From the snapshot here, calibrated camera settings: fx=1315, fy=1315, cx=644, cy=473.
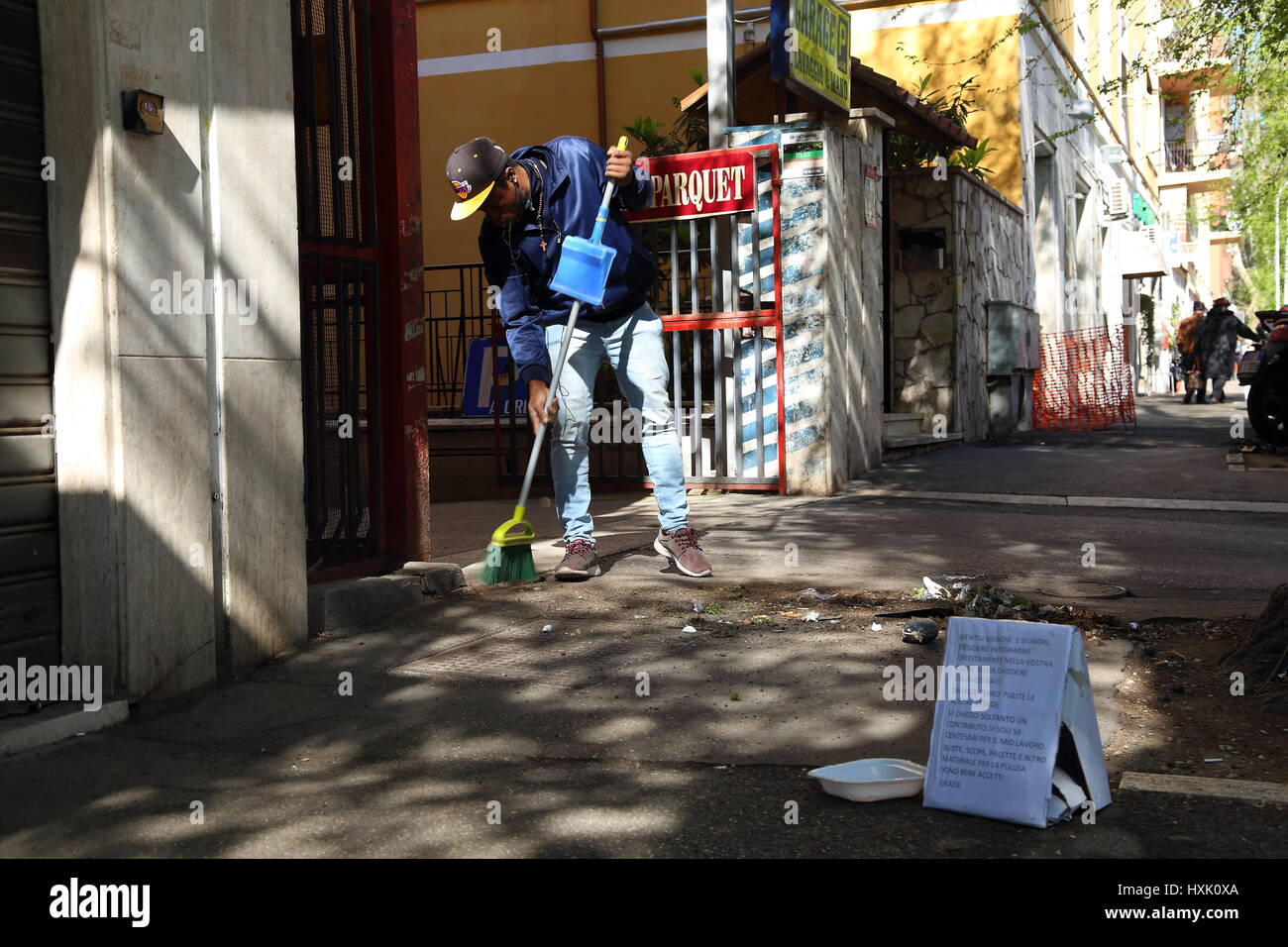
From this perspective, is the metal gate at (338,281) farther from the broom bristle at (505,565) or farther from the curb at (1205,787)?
the curb at (1205,787)

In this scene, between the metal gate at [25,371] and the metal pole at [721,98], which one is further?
the metal pole at [721,98]

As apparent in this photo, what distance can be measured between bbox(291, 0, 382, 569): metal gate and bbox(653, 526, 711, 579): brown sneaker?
4.21 ft

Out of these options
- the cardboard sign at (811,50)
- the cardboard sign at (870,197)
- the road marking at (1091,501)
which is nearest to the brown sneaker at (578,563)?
the road marking at (1091,501)

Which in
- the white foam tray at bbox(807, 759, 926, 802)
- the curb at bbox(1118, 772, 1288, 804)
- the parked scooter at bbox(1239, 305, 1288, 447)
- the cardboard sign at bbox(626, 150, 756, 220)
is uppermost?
the cardboard sign at bbox(626, 150, 756, 220)

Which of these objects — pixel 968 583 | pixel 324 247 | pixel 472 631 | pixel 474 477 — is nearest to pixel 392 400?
pixel 324 247

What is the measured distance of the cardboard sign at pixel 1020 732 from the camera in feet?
9.46

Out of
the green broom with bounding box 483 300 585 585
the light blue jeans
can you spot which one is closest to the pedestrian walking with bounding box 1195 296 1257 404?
the light blue jeans

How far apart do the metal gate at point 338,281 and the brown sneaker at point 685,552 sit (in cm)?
128

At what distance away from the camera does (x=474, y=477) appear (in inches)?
451

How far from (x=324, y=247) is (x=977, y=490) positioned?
17.6 ft

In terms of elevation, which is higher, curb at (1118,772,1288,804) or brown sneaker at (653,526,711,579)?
brown sneaker at (653,526,711,579)

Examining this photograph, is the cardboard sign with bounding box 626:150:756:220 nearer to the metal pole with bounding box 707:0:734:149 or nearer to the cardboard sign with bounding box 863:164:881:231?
the metal pole with bounding box 707:0:734:149

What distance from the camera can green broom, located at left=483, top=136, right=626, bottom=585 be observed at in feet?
18.4

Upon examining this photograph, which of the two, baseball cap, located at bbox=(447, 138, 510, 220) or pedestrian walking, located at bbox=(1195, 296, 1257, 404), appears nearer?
baseball cap, located at bbox=(447, 138, 510, 220)
